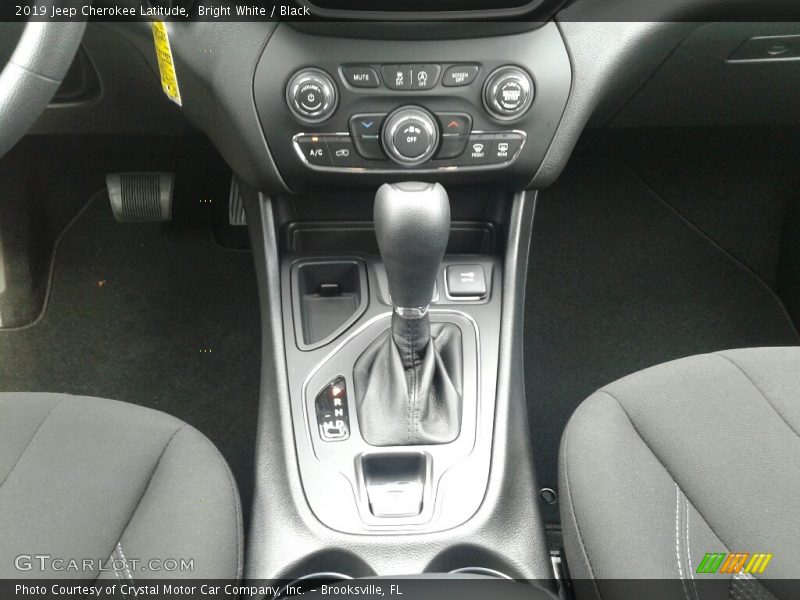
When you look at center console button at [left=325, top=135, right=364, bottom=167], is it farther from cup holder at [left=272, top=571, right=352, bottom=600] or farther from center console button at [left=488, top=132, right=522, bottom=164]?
cup holder at [left=272, top=571, right=352, bottom=600]

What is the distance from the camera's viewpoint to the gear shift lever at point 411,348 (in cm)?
77

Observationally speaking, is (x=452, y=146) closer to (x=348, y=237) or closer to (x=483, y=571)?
(x=348, y=237)

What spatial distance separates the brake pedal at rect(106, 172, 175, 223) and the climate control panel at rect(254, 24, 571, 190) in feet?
2.50

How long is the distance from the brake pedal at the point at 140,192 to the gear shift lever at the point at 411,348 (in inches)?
33.2

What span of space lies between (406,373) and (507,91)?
0.38m

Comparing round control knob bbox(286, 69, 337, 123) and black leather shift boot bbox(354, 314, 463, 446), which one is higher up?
round control knob bbox(286, 69, 337, 123)

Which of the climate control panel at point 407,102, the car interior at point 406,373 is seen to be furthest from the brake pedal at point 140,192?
the climate control panel at point 407,102

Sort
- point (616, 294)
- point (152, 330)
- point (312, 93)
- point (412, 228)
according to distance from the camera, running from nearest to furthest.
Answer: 1. point (412, 228)
2. point (312, 93)
3. point (152, 330)
4. point (616, 294)

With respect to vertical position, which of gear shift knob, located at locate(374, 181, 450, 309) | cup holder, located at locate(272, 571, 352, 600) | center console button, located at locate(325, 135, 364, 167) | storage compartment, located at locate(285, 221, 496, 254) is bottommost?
cup holder, located at locate(272, 571, 352, 600)

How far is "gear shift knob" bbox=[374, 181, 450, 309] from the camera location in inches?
30.2

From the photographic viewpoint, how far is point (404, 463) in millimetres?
927

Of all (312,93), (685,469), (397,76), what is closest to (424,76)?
(397,76)

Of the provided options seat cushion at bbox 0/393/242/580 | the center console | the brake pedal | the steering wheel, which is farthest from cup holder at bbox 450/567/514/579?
the brake pedal

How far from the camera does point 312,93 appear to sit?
35.2 inches
